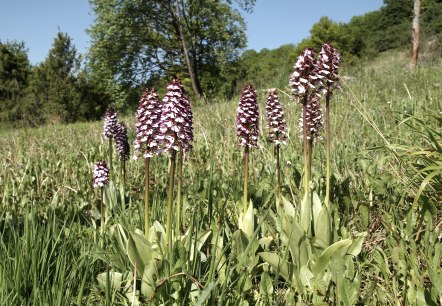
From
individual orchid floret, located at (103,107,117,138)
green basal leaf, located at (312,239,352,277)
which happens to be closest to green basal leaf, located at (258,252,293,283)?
green basal leaf, located at (312,239,352,277)

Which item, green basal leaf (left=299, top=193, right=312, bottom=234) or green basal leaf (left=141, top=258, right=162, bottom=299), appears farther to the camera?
green basal leaf (left=299, top=193, right=312, bottom=234)

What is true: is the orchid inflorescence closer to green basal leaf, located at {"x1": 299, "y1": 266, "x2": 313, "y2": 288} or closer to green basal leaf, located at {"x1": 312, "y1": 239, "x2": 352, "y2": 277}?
green basal leaf, located at {"x1": 312, "y1": 239, "x2": 352, "y2": 277}

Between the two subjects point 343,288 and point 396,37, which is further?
point 396,37

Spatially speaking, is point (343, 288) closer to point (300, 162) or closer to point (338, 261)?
point (338, 261)

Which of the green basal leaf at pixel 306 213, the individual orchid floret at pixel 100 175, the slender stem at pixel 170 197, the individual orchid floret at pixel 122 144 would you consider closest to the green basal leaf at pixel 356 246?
the green basal leaf at pixel 306 213

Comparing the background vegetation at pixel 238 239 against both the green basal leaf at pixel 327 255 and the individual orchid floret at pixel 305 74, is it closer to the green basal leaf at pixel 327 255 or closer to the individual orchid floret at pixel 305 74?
the green basal leaf at pixel 327 255

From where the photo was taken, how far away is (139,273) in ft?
6.68

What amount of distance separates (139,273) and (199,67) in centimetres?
3362

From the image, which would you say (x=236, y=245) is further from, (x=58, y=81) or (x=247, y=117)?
(x=58, y=81)

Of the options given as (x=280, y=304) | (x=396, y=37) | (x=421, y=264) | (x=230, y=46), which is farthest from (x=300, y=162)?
(x=396, y=37)

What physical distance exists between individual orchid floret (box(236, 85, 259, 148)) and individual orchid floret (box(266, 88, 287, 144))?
0.27 metres

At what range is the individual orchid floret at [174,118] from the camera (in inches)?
78.6

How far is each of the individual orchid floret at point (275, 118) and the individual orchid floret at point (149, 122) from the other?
893 mm

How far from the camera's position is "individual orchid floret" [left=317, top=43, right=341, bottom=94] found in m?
2.24
